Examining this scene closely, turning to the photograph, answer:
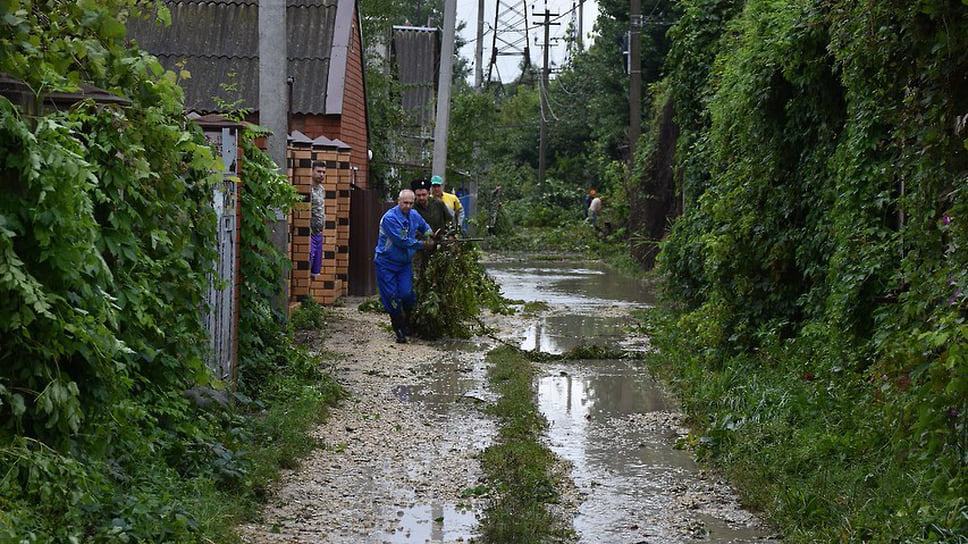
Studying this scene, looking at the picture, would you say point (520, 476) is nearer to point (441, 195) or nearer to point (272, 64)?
point (272, 64)

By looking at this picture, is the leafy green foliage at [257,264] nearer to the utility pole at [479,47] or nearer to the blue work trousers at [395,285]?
the blue work trousers at [395,285]

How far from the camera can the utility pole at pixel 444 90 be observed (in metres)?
20.7

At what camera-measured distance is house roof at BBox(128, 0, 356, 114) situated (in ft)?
63.1

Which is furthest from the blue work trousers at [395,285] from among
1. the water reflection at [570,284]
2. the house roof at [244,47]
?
the house roof at [244,47]

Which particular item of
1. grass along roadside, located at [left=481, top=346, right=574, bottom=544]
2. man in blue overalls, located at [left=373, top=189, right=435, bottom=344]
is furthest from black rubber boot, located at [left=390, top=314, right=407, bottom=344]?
grass along roadside, located at [left=481, top=346, right=574, bottom=544]

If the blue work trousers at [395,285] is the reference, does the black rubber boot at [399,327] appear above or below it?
below

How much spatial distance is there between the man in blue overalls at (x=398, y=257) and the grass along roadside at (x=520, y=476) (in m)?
2.96

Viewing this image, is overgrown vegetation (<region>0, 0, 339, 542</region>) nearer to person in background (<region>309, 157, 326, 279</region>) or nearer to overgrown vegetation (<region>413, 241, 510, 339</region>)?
overgrown vegetation (<region>413, 241, 510, 339</region>)

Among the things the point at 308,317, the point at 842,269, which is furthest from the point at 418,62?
the point at 842,269

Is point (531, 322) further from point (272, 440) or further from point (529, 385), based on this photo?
point (272, 440)

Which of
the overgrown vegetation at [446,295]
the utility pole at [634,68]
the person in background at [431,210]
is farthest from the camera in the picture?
the utility pole at [634,68]

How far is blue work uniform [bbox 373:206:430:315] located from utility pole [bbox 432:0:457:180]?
6.24 m

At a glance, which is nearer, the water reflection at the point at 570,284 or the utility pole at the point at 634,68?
the water reflection at the point at 570,284

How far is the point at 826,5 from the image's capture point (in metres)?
8.62
